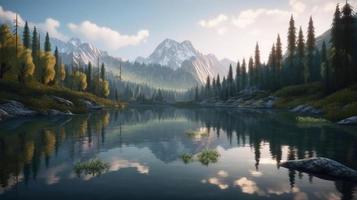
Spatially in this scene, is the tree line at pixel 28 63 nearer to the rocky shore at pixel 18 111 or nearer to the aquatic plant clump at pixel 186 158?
the rocky shore at pixel 18 111

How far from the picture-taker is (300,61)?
10631 cm

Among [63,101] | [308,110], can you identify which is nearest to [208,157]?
[308,110]

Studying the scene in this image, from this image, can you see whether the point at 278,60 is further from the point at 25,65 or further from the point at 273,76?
the point at 25,65

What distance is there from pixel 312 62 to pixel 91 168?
10398 cm

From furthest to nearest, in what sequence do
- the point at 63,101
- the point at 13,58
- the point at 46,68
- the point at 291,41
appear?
the point at 291,41
the point at 46,68
the point at 13,58
the point at 63,101

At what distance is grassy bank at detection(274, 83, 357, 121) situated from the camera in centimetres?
4634

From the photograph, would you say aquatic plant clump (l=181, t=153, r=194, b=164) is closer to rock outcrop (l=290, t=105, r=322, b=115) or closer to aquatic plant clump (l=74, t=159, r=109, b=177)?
aquatic plant clump (l=74, t=159, r=109, b=177)

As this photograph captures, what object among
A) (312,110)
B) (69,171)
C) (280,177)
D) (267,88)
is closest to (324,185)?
(280,177)

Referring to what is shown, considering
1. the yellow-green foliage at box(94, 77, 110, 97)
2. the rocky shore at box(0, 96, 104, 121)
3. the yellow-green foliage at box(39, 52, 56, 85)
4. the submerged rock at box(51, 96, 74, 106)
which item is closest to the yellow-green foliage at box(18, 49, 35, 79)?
the yellow-green foliage at box(39, 52, 56, 85)

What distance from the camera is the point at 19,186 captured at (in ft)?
47.2

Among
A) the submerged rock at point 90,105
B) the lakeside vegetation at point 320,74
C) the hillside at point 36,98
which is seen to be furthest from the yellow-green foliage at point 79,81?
the lakeside vegetation at point 320,74

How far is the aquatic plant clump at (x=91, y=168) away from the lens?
17609mm

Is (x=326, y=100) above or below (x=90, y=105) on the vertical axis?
below

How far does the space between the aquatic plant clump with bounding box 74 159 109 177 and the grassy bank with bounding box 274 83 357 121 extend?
1554 inches
